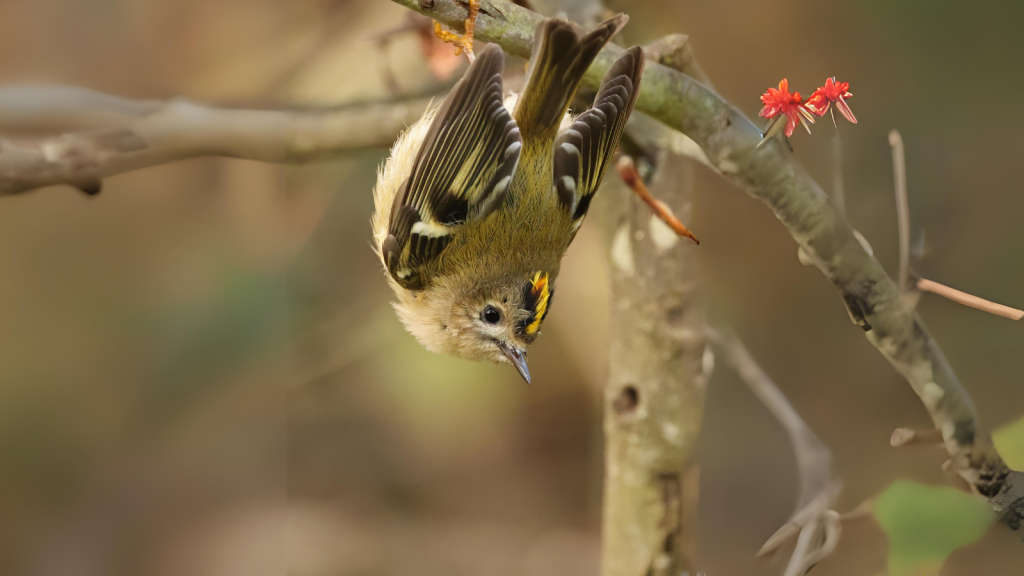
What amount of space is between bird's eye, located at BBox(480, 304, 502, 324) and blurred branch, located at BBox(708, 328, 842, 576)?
1.03 ft

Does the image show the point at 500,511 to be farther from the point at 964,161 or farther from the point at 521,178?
the point at 964,161

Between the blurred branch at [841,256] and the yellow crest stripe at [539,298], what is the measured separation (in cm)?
20

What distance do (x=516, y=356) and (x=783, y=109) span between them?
0.35m

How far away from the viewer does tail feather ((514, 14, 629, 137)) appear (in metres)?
0.56

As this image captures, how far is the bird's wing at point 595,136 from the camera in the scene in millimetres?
583

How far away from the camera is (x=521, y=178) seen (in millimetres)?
668

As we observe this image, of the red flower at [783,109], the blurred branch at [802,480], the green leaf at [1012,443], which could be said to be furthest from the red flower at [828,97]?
the green leaf at [1012,443]

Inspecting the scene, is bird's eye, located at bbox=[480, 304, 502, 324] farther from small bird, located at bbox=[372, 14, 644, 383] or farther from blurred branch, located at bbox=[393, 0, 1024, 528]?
blurred branch, located at bbox=[393, 0, 1024, 528]

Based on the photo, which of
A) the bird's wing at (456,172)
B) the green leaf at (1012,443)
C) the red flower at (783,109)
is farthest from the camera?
the green leaf at (1012,443)

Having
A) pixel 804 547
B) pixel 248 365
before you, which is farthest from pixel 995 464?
pixel 248 365

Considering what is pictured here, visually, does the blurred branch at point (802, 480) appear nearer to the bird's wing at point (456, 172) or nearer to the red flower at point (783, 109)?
the red flower at point (783, 109)

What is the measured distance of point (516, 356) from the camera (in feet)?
2.21

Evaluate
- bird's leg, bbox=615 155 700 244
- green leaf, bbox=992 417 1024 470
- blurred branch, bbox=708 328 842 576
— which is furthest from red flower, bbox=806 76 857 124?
green leaf, bbox=992 417 1024 470

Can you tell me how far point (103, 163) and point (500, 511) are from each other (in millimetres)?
691
